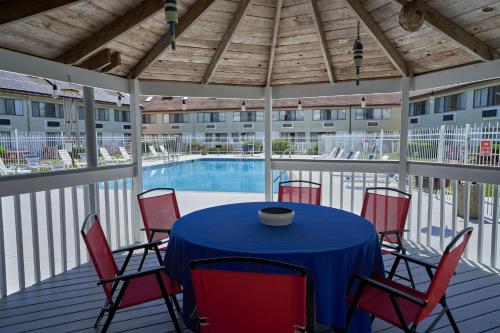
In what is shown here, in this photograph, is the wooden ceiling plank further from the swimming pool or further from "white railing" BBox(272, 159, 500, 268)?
the swimming pool

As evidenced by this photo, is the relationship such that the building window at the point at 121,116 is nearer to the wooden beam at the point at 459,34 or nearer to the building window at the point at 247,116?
the building window at the point at 247,116

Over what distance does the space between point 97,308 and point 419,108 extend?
697 inches

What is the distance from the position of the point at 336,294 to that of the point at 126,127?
21.8 meters

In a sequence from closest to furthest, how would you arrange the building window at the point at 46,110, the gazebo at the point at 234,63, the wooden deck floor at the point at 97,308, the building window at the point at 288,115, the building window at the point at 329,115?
the wooden deck floor at the point at 97,308
the gazebo at the point at 234,63
the building window at the point at 46,110
the building window at the point at 329,115
the building window at the point at 288,115

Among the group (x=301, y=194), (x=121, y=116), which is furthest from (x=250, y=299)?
(x=121, y=116)

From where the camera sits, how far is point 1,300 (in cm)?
291

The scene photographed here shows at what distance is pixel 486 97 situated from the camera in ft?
41.2

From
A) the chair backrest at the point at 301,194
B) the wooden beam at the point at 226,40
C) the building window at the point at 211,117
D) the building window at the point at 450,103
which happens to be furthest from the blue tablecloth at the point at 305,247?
the building window at the point at 211,117

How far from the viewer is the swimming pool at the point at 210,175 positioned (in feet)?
40.6

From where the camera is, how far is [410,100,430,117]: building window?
1612cm

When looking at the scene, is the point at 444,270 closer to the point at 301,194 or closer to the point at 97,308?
the point at 301,194

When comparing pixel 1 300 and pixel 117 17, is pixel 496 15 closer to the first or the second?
pixel 117 17

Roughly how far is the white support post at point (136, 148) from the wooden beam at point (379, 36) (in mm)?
2864

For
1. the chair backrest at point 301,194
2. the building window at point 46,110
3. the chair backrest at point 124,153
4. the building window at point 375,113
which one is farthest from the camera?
the building window at point 375,113
